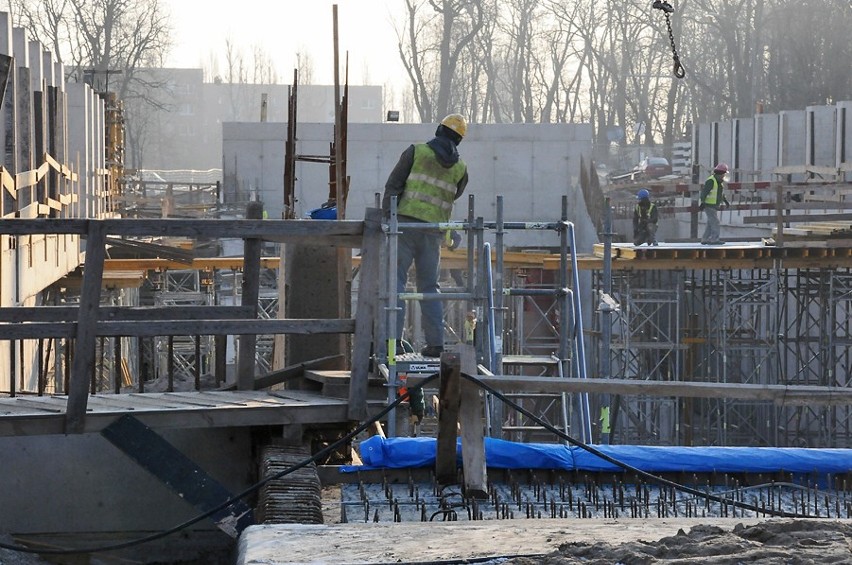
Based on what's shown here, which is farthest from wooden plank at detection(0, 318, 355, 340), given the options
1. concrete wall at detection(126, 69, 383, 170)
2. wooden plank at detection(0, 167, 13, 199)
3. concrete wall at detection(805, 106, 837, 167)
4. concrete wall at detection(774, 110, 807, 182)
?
concrete wall at detection(126, 69, 383, 170)

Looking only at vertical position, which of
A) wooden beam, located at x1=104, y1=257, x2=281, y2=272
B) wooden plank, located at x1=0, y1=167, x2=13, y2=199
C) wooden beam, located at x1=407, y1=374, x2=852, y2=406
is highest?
wooden plank, located at x1=0, y1=167, x2=13, y2=199

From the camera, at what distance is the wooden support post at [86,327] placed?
7.13 metres

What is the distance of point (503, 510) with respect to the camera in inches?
261

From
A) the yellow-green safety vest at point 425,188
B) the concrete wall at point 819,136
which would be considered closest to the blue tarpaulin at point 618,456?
the yellow-green safety vest at point 425,188

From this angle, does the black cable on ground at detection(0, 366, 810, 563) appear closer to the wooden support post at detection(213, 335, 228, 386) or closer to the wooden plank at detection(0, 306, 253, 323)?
the wooden plank at detection(0, 306, 253, 323)

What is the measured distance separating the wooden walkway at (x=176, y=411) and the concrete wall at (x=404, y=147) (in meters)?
28.2

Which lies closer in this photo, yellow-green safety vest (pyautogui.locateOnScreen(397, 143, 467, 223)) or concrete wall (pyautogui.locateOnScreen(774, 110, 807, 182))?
yellow-green safety vest (pyautogui.locateOnScreen(397, 143, 467, 223))

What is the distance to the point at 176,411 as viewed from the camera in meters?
7.33

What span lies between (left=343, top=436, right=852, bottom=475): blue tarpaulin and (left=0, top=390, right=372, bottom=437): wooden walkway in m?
0.47

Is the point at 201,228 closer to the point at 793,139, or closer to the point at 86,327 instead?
the point at 86,327

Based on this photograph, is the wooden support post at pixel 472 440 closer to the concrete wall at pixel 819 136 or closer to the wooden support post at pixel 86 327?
the wooden support post at pixel 86 327

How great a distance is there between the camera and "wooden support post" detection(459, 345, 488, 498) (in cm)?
678

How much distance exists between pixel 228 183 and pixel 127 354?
8.78 meters

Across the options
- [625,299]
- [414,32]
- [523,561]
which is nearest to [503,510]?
[523,561]
